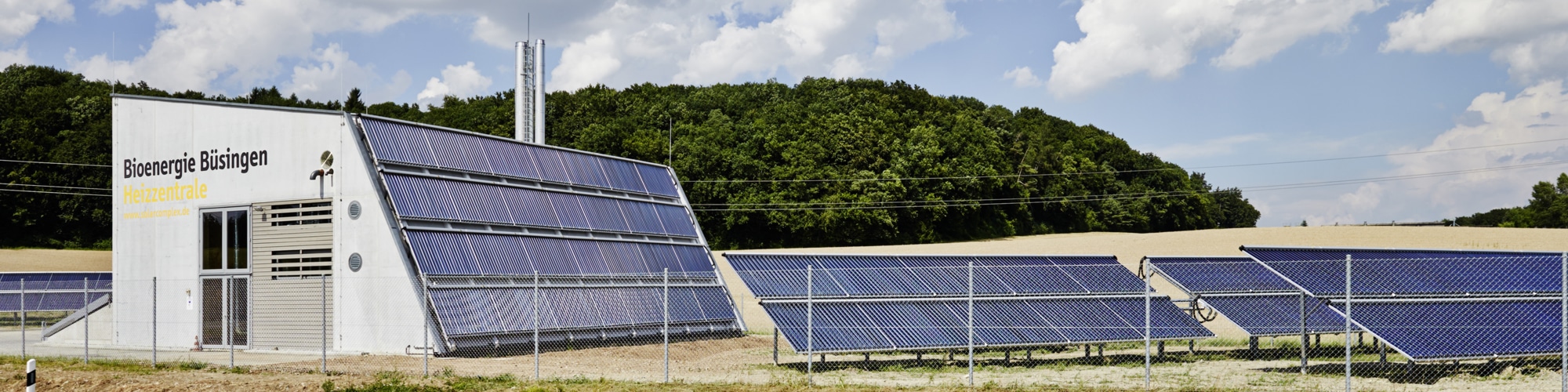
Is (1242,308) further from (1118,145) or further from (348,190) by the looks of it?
(1118,145)

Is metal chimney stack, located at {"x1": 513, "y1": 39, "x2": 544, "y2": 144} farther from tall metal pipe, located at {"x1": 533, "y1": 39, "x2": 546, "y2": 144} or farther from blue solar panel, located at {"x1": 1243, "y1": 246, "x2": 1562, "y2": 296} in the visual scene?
blue solar panel, located at {"x1": 1243, "y1": 246, "x2": 1562, "y2": 296}

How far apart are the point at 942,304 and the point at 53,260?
65.4 metres

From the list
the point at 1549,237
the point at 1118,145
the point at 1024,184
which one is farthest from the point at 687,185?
the point at 1549,237

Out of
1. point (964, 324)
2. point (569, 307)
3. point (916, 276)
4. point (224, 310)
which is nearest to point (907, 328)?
point (964, 324)

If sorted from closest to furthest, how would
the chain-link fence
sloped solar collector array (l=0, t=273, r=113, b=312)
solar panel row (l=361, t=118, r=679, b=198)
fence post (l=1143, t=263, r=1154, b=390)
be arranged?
fence post (l=1143, t=263, r=1154, b=390)
the chain-link fence
solar panel row (l=361, t=118, r=679, b=198)
sloped solar collector array (l=0, t=273, r=113, b=312)

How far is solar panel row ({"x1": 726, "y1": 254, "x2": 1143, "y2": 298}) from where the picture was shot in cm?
2095

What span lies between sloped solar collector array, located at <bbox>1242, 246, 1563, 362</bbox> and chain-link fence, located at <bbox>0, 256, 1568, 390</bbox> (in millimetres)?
38

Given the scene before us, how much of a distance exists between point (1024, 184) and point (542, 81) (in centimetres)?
6211

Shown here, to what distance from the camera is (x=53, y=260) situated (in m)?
68.5

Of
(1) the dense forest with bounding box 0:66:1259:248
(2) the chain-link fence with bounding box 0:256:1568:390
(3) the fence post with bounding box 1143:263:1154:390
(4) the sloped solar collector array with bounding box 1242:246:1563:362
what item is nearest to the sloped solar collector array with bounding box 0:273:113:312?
(2) the chain-link fence with bounding box 0:256:1568:390

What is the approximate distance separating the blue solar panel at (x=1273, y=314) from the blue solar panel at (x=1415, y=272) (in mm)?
1685

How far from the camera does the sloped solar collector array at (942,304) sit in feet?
64.8

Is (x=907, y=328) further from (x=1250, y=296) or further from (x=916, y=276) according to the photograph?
(x=1250, y=296)

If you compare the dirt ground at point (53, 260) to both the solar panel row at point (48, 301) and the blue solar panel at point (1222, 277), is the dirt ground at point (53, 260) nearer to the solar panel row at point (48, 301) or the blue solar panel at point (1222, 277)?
the solar panel row at point (48, 301)
